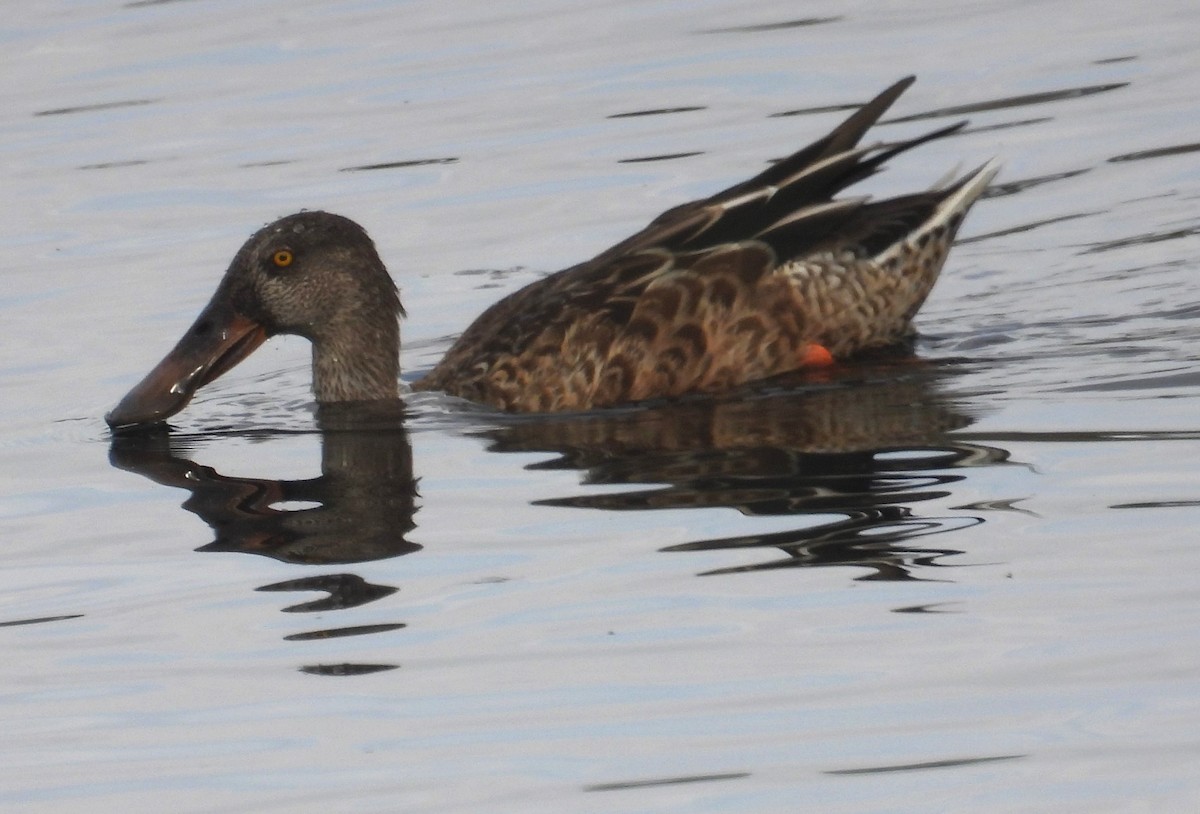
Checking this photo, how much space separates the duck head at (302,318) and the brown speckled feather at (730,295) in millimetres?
322

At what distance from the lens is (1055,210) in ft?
39.2

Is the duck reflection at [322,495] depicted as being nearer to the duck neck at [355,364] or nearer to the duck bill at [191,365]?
the duck bill at [191,365]

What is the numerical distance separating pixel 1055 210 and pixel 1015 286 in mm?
1200

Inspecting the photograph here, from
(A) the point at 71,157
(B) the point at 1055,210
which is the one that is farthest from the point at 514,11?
(B) the point at 1055,210

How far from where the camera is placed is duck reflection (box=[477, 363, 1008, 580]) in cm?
678

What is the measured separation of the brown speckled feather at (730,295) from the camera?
9359mm

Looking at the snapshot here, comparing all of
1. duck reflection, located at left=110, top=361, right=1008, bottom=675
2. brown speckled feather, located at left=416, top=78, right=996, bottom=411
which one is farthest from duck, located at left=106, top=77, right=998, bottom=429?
duck reflection, located at left=110, top=361, right=1008, bottom=675

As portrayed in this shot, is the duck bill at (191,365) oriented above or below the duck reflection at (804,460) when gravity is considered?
above

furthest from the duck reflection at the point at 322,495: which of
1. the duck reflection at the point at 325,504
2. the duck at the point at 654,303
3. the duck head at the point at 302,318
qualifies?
the duck at the point at 654,303

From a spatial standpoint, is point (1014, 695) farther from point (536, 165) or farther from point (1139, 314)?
point (536, 165)

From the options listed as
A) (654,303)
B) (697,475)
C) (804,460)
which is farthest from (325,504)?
(654,303)

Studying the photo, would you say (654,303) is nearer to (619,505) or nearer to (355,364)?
(355,364)

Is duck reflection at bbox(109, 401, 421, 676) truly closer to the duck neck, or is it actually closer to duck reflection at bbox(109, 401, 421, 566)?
duck reflection at bbox(109, 401, 421, 566)

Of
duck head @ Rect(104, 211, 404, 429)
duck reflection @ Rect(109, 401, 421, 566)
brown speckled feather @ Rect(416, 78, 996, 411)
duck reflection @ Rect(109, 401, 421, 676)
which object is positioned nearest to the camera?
duck reflection @ Rect(109, 401, 421, 676)
